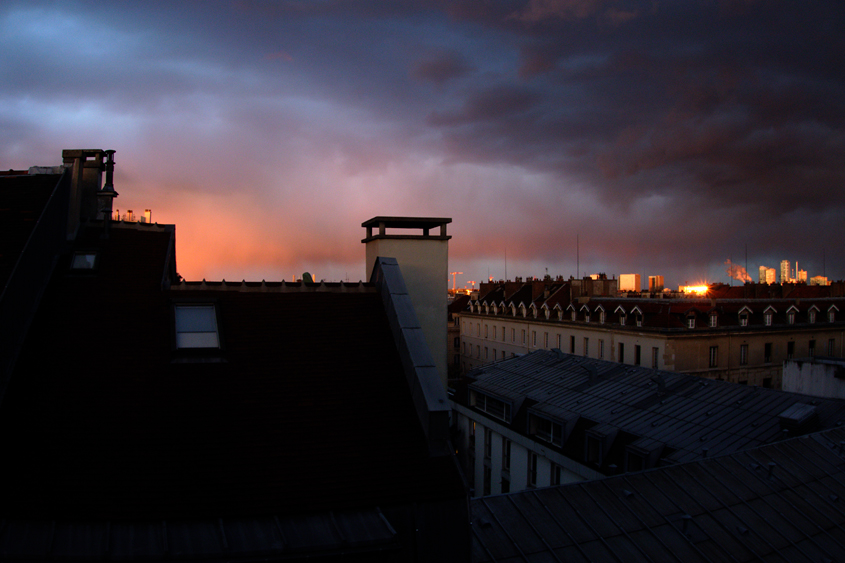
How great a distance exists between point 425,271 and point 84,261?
920 cm

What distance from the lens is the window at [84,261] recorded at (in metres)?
14.1

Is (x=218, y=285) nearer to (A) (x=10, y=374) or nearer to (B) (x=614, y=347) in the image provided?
(A) (x=10, y=374)

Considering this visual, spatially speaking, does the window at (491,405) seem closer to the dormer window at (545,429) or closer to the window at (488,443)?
the window at (488,443)

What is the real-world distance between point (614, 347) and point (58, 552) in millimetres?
65708

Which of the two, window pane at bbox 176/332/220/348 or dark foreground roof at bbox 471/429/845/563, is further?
dark foreground roof at bbox 471/429/845/563

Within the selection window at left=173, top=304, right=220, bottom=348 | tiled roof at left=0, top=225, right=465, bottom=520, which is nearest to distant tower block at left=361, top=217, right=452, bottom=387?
tiled roof at left=0, top=225, right=465, bottom=520

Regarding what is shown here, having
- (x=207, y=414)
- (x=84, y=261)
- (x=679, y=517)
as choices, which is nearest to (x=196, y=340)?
(x=207, y=414)

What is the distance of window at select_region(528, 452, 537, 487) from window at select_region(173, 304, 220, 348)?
86.5ft

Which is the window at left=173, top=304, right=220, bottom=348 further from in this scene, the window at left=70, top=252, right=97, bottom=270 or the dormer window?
the dormer window

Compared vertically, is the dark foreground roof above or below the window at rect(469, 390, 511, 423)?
above

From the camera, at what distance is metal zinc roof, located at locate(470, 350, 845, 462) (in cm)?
2627

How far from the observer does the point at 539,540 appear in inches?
619

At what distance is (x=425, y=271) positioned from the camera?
15.4 metres

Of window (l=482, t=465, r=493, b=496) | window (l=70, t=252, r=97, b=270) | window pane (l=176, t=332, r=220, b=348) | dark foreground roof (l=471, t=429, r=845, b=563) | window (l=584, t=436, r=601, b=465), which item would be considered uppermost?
window (l=70, t=252, r=97, b=270)
